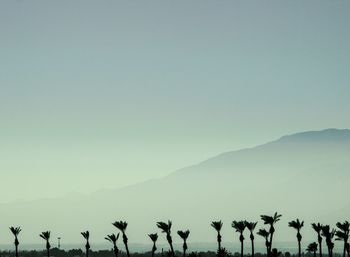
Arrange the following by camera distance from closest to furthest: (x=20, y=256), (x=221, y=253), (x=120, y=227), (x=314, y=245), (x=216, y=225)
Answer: (x=221, y=253) → (x=120, y=227) → (x=216, y=225) → (x=314, y=245) → (x=20, y=256)

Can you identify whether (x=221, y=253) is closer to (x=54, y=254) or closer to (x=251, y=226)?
(x=251, y=226)

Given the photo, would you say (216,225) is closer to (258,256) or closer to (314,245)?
(314,245)

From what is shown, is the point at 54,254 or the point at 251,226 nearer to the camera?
the point at 251,226

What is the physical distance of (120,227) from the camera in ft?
323

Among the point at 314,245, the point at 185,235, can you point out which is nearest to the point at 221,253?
the point at 185,235

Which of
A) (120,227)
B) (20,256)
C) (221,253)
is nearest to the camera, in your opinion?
(221,253)

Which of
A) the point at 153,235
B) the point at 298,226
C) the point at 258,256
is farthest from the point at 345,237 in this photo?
the point at 258,256

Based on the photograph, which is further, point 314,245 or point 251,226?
point 314,245

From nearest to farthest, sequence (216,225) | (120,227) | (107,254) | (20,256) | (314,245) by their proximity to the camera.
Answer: (120,227) < (216,225) < (314,245) < (20,256) < (107,254)

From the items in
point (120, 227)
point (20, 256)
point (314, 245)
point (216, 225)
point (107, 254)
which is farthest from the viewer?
point (107, 254)

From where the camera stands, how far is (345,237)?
Result: 330 ft

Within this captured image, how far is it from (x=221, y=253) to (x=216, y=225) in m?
32.0

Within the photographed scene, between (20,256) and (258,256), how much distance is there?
6728 cm

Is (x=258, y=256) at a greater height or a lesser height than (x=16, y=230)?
lesser
